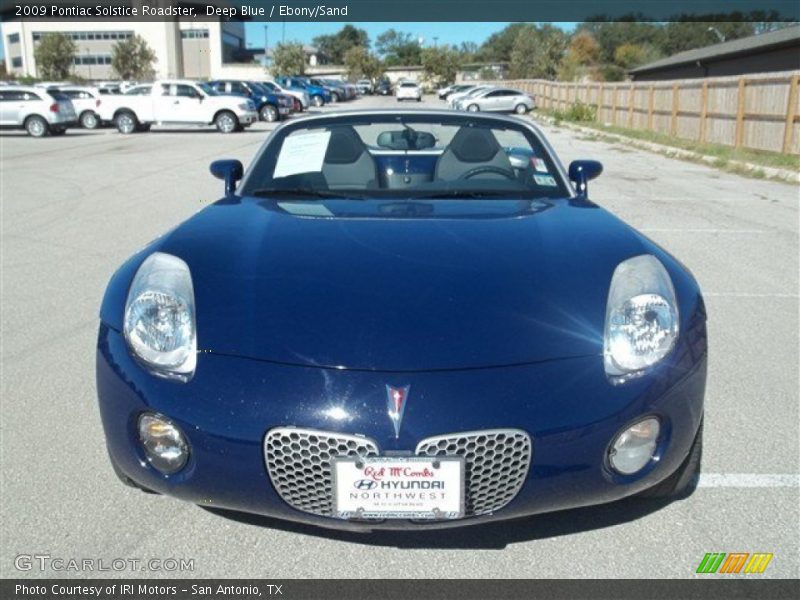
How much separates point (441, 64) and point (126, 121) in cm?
6592

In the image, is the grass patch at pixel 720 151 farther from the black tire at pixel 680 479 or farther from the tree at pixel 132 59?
the tree at pixel 132 59

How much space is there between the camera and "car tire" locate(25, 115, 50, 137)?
25.2 m

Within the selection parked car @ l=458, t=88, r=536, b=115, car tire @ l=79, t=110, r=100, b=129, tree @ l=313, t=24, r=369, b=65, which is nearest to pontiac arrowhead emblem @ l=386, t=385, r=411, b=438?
Result: car tire @ l=79, t=110, r=100, b=129

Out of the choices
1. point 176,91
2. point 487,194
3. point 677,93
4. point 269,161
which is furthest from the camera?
point 176,91

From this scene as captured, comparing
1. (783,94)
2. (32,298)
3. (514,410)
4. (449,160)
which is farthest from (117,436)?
(783,94)

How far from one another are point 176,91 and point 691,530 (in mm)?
26495

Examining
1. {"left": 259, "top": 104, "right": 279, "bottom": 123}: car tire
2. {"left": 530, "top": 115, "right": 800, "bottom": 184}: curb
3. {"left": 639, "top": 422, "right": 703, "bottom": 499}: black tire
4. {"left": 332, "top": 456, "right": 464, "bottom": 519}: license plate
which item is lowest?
{"left": 639, "top": 422, "right": 703, "bottom": 499}: black tire

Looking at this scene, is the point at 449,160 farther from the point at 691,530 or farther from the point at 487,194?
the point at 691,530

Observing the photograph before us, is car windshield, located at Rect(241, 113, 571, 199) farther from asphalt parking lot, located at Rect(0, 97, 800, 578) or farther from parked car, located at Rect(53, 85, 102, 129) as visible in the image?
parked car, located at Rect(53, 85, 102, 129)

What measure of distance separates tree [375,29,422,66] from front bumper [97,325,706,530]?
418ft

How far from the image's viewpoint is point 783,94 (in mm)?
16812

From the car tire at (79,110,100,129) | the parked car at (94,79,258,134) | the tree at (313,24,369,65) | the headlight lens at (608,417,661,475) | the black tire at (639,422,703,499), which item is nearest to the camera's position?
the headlight lens at (608,417,661,475)

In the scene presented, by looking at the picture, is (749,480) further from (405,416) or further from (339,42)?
(339,42)

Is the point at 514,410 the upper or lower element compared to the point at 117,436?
upper
